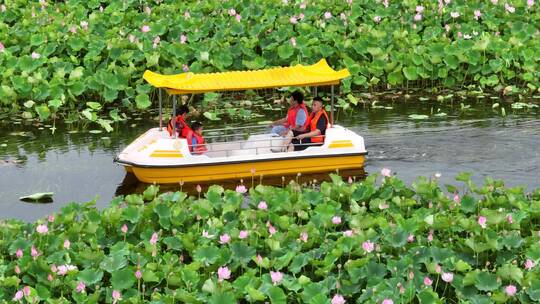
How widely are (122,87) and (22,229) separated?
21.9 feet

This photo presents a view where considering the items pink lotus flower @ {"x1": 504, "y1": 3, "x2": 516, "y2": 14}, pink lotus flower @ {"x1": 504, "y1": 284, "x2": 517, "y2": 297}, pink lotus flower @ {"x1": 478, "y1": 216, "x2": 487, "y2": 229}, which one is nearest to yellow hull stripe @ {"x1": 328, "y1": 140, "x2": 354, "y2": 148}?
pink lotus flower @ {"x1": 478, "y1": 216, "x2": 487, "y2": 229}

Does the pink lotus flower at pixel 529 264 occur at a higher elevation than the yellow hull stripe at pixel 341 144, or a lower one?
lower

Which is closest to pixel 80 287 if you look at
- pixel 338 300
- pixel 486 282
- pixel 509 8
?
pixel 338 300

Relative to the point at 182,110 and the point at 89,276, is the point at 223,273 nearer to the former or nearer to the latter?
the point at 89,276

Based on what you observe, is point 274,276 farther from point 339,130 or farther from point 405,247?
point 339,130

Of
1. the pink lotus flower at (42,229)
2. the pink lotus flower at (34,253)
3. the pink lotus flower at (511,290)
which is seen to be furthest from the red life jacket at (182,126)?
the pink lotus flower at (511,290)

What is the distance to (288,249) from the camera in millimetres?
8523

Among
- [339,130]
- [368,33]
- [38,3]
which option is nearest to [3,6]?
[38,3]

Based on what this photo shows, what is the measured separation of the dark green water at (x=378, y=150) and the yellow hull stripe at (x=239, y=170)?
298 millimetres

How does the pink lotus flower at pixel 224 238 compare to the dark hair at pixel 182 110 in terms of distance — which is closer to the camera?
the pink lotus flower at pixel 224 238

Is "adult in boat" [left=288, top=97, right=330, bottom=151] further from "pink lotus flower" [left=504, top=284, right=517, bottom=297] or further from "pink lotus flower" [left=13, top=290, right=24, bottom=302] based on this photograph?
"pink lotus flower" [left=13, top=290, right=24, bottom=302]

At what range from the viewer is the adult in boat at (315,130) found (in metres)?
12.5

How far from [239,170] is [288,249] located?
3.79m

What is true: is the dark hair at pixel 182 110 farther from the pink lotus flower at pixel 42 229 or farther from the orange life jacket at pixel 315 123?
the pink lotus flower at pixel 42 229
